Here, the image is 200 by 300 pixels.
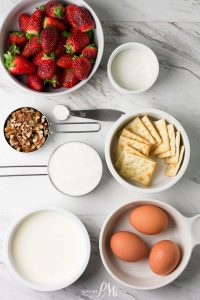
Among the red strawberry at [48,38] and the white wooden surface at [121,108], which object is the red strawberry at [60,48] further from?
the white wooden surface at [121,108]

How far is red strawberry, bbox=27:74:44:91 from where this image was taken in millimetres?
1255

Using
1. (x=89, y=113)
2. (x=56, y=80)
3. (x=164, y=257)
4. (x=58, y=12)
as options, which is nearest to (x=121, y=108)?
(x=89, y=113)

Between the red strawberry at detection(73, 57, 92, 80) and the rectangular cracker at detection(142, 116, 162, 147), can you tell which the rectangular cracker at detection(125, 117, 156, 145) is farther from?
the red strawberry at detection(73, 57, 92, 80)

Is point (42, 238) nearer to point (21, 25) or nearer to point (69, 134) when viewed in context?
point (69, 134)

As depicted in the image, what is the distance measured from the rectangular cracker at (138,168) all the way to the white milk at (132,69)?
0.63 ft

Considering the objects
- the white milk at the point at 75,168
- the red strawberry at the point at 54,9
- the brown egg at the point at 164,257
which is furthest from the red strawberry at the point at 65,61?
the brown egg at the point at 164,257

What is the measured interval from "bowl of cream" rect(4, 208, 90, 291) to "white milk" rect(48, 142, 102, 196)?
78 millimetres

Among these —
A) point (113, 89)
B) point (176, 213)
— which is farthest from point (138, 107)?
point (176, 213)

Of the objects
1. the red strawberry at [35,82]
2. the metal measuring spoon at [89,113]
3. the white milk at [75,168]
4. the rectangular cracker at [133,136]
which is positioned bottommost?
the white milk at [75,168]

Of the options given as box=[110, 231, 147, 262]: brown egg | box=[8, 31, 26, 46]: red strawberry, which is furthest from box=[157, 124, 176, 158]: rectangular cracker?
box=[8, 31, 26, 46]: red strawberry

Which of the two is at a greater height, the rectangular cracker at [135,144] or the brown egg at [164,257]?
the rectangular cracker at [135,144]

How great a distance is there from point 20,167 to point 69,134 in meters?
0.16

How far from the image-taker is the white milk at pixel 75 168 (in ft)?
4.21

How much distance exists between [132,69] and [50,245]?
1.69ft
